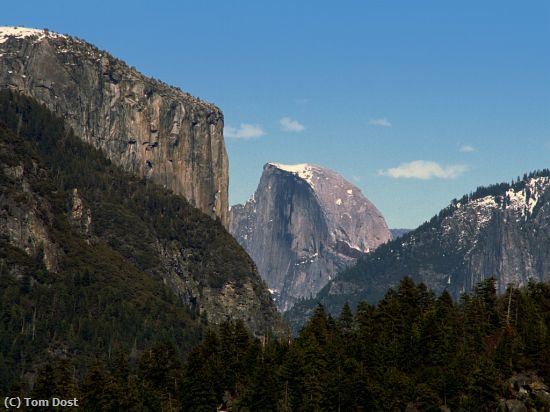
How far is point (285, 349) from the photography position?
18050 centimetres

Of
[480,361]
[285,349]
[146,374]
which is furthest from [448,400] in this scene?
[146,374]

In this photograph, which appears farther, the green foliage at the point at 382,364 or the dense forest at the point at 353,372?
the green foliage at the point at 382,364

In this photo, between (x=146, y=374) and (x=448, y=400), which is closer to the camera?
(x=448, y=400)

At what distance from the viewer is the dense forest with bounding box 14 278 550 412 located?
15700 cm

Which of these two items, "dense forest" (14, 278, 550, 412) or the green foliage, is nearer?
"dense forest" (14, 278, 550, 412)

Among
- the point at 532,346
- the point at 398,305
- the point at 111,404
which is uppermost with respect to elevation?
the point at 398,305

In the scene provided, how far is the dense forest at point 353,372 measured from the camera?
515 feet

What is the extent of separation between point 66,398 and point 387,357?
5552cm

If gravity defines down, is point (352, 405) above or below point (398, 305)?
below

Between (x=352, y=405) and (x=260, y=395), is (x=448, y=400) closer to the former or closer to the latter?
(x=352, y=405)

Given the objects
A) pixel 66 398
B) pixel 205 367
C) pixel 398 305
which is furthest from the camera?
pixel 398 305

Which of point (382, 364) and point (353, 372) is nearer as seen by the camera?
point (353, 372)

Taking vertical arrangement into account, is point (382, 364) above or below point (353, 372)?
above

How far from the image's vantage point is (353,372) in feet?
539
